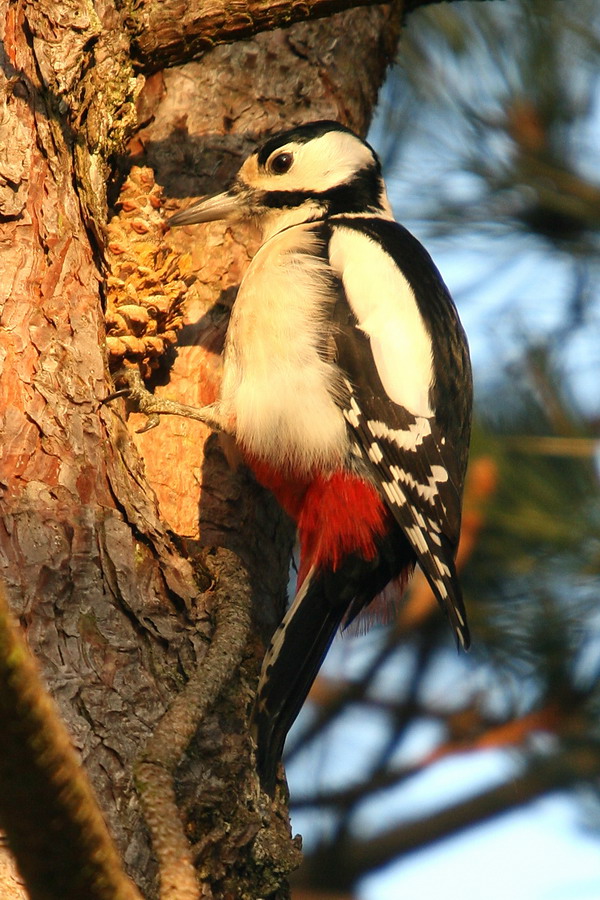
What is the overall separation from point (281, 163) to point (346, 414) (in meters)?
0.75

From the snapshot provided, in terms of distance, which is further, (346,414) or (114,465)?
(346,414)

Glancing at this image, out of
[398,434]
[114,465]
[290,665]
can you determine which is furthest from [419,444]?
[114,465]

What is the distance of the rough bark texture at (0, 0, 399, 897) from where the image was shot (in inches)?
73.2

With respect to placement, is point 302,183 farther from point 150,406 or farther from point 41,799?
point 41,799

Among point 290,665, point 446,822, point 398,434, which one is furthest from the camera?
point 446,822

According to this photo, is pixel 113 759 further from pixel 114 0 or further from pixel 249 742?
pixel 114 0

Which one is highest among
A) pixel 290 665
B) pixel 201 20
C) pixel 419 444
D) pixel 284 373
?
pixel 201 20

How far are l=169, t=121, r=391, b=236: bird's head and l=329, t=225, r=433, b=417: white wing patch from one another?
0.90ft

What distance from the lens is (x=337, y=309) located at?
257 cm

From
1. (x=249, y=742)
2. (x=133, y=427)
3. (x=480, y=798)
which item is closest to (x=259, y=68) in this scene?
(x=133, y=427)

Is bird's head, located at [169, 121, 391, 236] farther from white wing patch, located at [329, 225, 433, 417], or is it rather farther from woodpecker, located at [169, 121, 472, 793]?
white wing patch, located at [329, 225, 433, 417]

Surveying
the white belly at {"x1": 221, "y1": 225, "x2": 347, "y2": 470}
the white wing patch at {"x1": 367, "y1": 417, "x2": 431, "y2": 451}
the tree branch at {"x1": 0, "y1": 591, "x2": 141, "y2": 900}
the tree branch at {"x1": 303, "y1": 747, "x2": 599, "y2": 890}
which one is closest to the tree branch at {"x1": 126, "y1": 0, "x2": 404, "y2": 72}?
the white belly at {"x1": 221, "y1": 225, "x2": 347, "y2": 470}

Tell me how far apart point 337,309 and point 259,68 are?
2.32 feet

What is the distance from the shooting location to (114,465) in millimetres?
2102
